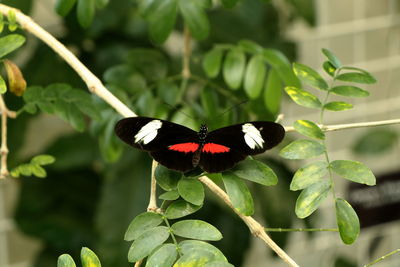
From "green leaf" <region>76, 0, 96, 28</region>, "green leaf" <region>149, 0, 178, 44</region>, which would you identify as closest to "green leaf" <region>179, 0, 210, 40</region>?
"green leaf" <region>149, 0, 178, 44</region>

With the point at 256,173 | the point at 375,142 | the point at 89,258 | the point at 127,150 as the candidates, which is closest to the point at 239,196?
the point at 256,173

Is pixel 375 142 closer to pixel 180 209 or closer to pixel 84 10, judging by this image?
pixel 84 10

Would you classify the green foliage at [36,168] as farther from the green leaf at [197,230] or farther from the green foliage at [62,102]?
the green leaf at [197,230]

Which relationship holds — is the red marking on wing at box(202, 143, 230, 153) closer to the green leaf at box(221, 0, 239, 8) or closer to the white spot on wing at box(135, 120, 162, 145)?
→ the white spot on wing at box(135, 120, 162, 145)

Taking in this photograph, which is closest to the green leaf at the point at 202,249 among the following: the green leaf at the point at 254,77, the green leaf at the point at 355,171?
the green leaf at the point at 355,171

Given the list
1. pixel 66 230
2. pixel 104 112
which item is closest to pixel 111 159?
pixel 104 112

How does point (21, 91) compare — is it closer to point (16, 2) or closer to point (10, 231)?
point (16, 2)
